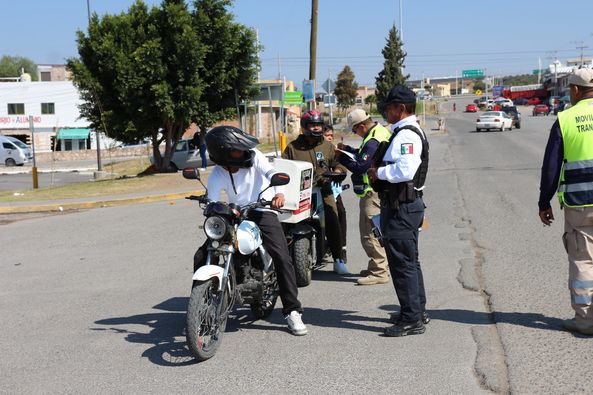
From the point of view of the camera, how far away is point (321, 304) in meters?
6.85

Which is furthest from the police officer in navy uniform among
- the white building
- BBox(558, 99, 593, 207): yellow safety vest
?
the white building

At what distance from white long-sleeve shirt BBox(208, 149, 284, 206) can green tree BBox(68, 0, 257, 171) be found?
1662cm

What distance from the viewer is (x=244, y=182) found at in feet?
19.1

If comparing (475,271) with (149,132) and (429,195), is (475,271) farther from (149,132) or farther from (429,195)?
(149,132)

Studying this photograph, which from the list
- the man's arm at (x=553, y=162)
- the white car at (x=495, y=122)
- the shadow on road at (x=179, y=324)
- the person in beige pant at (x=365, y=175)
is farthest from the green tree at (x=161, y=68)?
the white car at (x=495, y=122)

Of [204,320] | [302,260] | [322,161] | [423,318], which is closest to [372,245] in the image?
[302,260]

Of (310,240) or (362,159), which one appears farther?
(310,240)

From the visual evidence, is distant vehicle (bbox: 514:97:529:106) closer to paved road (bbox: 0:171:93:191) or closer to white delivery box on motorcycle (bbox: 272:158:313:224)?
paved road (bbox: 0:171:93:191)

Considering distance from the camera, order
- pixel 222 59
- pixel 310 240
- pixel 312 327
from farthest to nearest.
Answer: pixel 222 59 < pixel 310 240 < pixel 312 327

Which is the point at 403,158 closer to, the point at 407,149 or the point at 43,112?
the point at 407,149

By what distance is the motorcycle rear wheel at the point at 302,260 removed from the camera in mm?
7277

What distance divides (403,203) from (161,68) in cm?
1761

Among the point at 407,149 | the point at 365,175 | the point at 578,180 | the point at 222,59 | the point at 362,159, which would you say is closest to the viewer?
the point at 578,180

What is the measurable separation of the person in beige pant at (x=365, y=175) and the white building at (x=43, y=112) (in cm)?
6239
